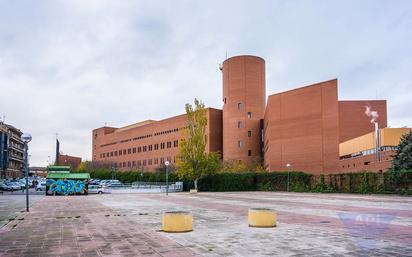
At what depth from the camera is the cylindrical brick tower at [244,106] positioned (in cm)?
8400

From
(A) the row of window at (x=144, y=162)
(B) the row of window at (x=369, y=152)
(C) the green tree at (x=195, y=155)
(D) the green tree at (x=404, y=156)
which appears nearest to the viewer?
(D) the green tree at (x=404, y=156)

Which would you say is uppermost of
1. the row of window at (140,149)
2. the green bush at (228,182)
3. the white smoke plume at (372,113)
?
the white smoke plume at (372,113)

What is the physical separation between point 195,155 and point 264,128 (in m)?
37.3

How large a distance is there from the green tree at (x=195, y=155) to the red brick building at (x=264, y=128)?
19429 millimetres

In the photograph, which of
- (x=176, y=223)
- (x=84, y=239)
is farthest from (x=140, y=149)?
(x=84, y=239)

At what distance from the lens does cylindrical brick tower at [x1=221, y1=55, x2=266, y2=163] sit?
84000 millimetres

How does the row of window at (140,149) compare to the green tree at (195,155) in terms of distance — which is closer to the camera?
the green tree at (195,155)

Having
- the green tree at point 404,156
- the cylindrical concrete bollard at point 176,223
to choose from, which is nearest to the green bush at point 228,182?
the green tree at point 404,156

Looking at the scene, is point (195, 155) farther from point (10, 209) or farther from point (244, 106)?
point (244, 106)

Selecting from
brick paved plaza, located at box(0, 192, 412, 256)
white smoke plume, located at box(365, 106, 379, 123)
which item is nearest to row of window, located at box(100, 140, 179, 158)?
white smoke plume, located at box(365, 106, 379, 123)

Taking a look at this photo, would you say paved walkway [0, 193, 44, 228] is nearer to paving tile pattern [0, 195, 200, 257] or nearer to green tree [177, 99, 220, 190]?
paving tile pattern [0, 195, 200, 257]

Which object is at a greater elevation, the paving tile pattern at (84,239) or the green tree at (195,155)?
the green tree at (195,155)

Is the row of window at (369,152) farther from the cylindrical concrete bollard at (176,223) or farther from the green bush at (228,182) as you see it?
the cylindrical concrete bollard at (176,223)

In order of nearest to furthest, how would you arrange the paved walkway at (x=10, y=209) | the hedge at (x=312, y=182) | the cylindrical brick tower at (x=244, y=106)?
the paved walkway at (x=10, y=209), the hedge at (x=312, y=182), the cylindrical brick tower at (x=244, y=106)
